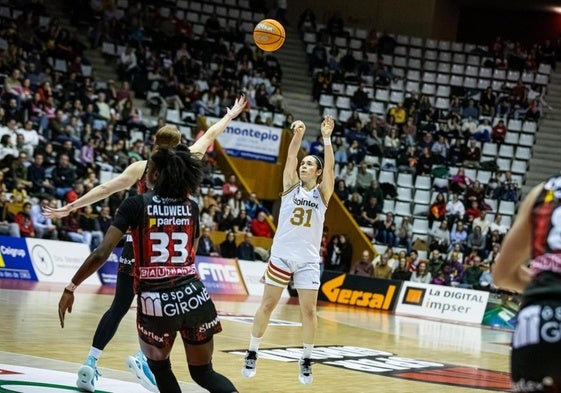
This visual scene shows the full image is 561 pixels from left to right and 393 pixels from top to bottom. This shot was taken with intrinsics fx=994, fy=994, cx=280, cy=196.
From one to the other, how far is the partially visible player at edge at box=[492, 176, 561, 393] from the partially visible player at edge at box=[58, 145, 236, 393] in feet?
6.58

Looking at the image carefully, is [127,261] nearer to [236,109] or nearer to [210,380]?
[236,109]

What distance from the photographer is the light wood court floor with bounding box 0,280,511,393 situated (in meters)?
8.83

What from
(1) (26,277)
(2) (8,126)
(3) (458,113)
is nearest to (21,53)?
(2) (8,126)

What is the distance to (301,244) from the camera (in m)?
9.15

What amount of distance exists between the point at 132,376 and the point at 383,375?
286cm

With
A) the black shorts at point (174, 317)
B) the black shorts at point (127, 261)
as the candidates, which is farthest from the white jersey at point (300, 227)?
the black shorts at point (174, 317)

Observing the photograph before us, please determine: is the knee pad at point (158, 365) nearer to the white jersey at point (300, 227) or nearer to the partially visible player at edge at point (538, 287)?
the partially visible player at edge at point (538, 287)

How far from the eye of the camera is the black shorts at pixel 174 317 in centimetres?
533

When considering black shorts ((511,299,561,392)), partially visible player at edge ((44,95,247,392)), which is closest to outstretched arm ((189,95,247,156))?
partially visible player at edge ((44,95,247,392))

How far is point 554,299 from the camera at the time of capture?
146 inches

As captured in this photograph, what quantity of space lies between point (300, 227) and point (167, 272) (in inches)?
149

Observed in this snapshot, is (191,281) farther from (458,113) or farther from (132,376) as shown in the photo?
(458,113)

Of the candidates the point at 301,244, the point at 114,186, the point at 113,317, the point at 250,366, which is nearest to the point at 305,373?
the point at 250,366

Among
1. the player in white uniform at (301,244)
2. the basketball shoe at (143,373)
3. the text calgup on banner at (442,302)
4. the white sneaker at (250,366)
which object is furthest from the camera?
the text calgup on banner at (442,302)
